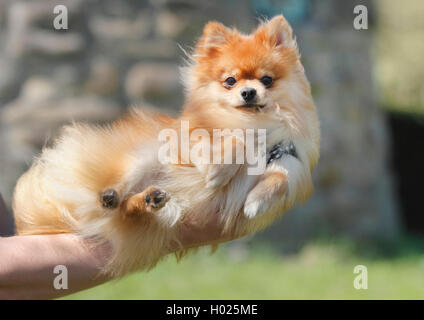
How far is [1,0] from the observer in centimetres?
493

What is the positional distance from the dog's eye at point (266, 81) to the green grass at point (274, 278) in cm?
279

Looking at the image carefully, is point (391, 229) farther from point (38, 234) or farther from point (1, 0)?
point (38, 234)

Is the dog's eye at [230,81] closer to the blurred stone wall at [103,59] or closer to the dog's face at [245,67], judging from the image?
the dog's face at [245,67]

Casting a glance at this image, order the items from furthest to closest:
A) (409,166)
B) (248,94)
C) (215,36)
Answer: (409,166)
(215,36)
(248,94)

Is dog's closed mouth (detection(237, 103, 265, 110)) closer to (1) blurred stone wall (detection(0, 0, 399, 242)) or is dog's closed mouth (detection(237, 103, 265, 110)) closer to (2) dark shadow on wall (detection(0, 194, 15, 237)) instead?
(2) dark shadow on wall (detection(0, 194, 15, 237))

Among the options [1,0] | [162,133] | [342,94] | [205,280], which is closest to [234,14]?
[342,94]

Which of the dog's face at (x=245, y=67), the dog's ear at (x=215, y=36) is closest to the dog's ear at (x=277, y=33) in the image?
the dog's face at (x=245, y=67)

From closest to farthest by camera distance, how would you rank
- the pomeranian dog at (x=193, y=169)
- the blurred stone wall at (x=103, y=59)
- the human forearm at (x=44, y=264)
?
the human forearm at (x=44, y=264) → the pomeranian dog at (x=193, y=169) → the blurred stone wall at (x=103, y=59)

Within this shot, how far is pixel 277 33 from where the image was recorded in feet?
7.84

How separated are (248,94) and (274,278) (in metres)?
3.47

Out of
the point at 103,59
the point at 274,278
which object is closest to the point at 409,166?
the point at 274,278

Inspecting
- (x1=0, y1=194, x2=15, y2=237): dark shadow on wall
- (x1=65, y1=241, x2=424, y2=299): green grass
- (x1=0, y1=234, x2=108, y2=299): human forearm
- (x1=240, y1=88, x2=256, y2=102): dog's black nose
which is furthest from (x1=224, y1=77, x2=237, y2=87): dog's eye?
(x1=65, y1=241, x2=424, y2=299): green grass

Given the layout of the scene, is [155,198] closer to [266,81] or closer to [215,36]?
[266,81]

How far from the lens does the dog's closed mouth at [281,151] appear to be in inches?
86.7
